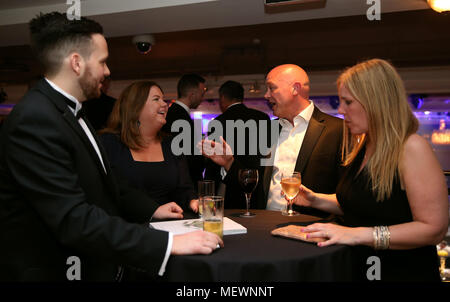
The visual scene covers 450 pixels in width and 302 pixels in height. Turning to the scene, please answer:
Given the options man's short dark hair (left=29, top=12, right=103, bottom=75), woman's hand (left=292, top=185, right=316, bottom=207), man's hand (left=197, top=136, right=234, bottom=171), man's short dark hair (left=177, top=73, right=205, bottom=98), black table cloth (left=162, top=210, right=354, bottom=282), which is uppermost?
man's short dark hair (left=177, top=73, right=205, bottom=98)

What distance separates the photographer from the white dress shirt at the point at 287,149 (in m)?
2.44

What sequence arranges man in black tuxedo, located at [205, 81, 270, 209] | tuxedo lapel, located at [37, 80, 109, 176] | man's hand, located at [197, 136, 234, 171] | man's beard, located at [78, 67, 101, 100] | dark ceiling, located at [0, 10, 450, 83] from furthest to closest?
dark ceiling, located at [0, 10, 450, 83] → man in black tuxedo, located at [205, 81, 270, 209] → man's hand, located at [197, 136, 234, 171] → man's beard, located at [78, 67, 101, 100] → tuxedo lapel, located at [37, 80, 109, 176]

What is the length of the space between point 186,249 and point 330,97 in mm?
9078

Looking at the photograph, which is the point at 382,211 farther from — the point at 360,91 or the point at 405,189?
the point at 360,91

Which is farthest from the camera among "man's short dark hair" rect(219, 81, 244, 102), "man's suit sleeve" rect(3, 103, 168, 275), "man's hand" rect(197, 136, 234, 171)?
"man's short dark hair" rect(219, 81, 244, 102)

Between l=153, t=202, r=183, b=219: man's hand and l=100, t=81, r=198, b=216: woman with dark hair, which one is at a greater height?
l=100, t=81, r=198, b=216: woman with dark hair

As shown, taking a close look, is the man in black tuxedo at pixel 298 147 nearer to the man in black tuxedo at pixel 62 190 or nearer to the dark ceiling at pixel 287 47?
the man in black tuxedo at pixel 62 190

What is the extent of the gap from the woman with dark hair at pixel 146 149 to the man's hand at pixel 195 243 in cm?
110

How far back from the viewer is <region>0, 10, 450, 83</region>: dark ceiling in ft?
18.5

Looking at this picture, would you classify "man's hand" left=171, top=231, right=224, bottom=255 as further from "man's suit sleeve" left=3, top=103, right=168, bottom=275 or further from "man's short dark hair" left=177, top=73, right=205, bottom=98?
"man's short dark hair" left=177, top=73, right=205, bottom=98

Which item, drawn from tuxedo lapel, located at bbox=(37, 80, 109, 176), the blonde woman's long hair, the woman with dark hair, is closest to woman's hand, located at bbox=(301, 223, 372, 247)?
the blonde woman's long hair

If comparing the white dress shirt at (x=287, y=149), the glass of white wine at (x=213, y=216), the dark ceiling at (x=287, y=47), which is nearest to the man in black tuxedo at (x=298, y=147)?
the white dress shirt at (x=287, y=149)

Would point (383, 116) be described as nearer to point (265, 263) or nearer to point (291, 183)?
point (291, 183)
